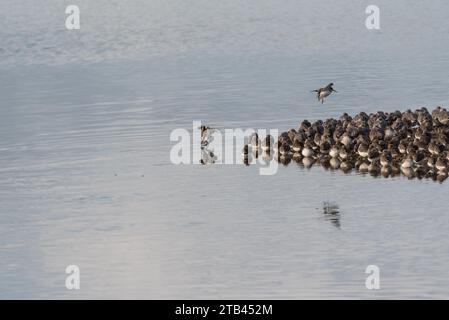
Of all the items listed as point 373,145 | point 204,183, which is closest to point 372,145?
point 373,145

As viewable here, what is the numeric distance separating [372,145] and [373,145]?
0.09 ft

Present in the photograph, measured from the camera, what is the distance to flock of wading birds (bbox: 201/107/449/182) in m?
28.9

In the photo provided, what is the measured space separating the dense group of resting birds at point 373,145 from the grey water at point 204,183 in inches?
41.1

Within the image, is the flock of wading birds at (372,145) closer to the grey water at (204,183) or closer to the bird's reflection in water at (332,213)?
the grey water at (204,183)

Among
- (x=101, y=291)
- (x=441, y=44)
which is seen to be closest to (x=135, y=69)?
(x=441, y=44)

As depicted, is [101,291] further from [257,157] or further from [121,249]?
[257,157]

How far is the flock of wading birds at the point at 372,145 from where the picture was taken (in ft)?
94.9

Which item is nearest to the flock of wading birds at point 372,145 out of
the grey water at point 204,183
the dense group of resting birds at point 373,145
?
the dense group of resting birds at point 373,145

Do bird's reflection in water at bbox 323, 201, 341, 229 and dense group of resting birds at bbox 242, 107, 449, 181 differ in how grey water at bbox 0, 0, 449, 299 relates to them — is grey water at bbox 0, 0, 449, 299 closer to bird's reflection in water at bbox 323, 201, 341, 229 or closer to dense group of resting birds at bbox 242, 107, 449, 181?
bird's reflection in water at bbox 323, 201, 341, 229

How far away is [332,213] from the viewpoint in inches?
1000

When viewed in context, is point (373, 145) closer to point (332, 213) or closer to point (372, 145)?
point (372, 145)

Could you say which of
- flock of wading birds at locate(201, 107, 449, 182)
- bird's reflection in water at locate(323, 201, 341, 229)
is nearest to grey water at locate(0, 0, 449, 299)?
bird's reflection in water at locate(323, 201, 341, 229)

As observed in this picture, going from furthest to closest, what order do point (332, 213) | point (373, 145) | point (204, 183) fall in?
1. point (373, 145)
2. point (204, 183)
3. point (332, 213)

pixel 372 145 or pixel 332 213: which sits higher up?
pixel 372 145
